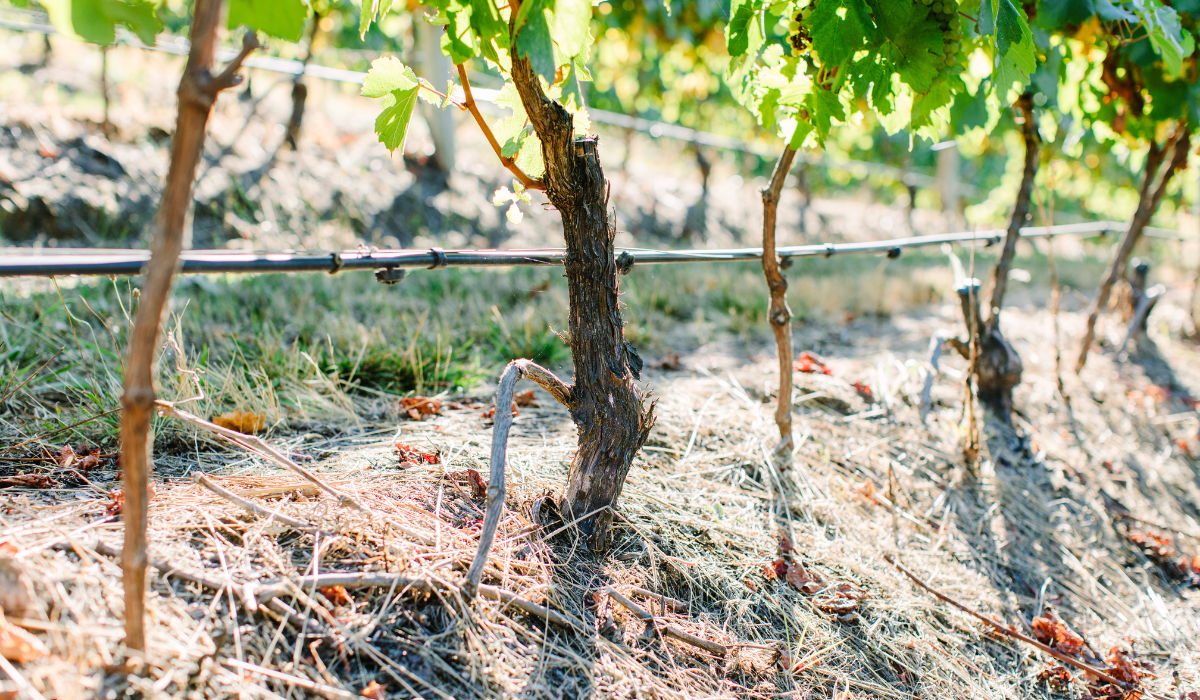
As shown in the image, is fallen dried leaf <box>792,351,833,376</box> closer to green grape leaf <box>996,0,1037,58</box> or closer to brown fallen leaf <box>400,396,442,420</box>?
brown fallen leaf <box>400,396,442,420</box>

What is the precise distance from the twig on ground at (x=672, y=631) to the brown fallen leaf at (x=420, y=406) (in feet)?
3.69

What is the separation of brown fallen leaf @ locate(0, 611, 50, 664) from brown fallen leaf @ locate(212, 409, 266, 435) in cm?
108

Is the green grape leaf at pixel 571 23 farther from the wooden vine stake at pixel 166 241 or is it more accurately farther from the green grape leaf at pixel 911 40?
the green grape leaf at pixel 911 40

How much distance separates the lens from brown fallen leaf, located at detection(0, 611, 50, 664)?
2.93 feet

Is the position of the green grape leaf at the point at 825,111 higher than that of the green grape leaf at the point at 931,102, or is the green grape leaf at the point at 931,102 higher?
the green grape leaf at the point at 931,102

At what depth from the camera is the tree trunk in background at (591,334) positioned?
1.43m

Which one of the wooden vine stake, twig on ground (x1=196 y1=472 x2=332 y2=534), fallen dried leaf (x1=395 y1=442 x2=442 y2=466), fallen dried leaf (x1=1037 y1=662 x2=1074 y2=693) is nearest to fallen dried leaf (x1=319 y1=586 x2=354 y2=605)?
twig on ground (x1=196 y1=472 x2=332 y2=534)

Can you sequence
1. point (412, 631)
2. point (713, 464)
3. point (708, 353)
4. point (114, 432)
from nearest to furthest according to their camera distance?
point (412, 631)
point (114, 432)
point (713, 464)
point (708, 353)

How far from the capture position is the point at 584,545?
165 cm

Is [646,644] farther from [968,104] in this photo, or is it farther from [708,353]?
[968,104]

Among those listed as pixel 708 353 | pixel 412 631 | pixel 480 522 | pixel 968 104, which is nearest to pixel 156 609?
pixel 412 631

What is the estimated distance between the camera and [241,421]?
1.99 meters

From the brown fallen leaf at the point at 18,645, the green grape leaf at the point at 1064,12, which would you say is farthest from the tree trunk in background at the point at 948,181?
the brown fallen leaf at the point at 18,645

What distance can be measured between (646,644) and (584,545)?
0.95ft
